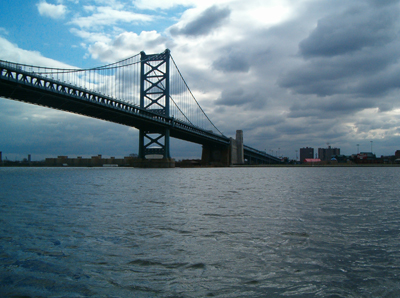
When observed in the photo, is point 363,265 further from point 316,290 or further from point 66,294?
point 66,294

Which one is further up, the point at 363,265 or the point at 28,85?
the point at 28,85

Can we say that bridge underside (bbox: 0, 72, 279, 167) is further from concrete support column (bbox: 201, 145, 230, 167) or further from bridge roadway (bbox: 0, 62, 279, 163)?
concrete support column (bbox: 201, 145, 230, 167)

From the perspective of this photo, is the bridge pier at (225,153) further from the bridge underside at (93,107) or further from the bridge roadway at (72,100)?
the bridge roadway at (72,100)

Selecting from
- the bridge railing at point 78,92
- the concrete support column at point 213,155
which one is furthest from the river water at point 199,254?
the concrete support column at point 213,155

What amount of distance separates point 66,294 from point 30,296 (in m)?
0.36

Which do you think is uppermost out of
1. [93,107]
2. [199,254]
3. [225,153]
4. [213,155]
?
[93,107]

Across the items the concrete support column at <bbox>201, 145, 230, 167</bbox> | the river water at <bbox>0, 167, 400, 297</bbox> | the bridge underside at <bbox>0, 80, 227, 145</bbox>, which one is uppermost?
the bridge underside at <bbox>0, 80, 227, 145</bbox>

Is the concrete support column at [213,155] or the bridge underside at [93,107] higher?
the bridge underside at [93,107]

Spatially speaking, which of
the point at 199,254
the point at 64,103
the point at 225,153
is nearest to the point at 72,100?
the point at 64,103

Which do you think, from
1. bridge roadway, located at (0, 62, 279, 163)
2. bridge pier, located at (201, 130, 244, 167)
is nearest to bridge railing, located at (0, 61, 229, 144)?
bridge roadway, located at (0, 62, 279, 163)

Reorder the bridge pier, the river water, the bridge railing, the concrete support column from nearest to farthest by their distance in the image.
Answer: the river water
the bridge railing
the bridge pier
the concrete support column

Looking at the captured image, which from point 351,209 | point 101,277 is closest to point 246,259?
point 101,277

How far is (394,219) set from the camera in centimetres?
782

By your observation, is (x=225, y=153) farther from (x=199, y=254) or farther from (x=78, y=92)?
(x=199, y=254)
